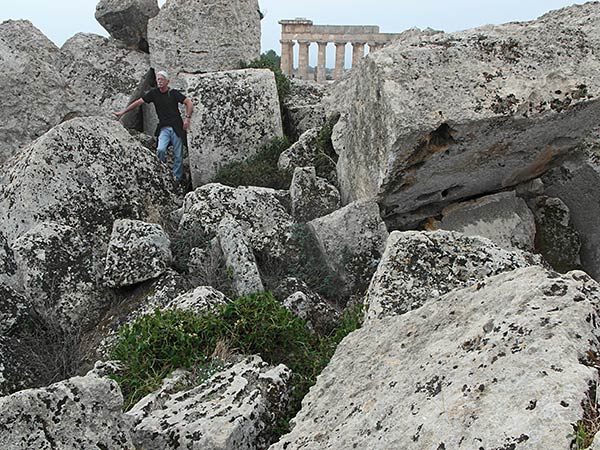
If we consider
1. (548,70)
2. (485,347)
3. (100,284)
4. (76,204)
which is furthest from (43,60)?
(485,347)

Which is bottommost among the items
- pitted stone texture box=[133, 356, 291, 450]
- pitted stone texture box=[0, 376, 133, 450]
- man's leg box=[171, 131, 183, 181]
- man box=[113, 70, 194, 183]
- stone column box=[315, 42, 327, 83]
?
pitted stone texture box=[133, 356, 291, 450]

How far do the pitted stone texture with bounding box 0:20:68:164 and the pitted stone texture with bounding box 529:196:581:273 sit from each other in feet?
19.7

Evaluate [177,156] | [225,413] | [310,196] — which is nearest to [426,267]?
[225,413]

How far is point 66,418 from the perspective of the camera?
2.97 meters

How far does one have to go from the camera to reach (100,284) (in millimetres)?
5707

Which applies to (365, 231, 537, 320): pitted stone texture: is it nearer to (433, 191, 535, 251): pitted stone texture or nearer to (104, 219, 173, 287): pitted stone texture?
(433, 191, 535, 251): pitted stone texture

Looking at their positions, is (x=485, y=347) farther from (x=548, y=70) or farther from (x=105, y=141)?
(x=105, y=141)

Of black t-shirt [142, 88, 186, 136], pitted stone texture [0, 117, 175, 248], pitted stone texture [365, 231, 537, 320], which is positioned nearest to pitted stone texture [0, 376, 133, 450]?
pitted stone texture [365, 231, 537, 320]

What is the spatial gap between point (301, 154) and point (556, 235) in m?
2.70

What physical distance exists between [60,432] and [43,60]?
24.4 ft

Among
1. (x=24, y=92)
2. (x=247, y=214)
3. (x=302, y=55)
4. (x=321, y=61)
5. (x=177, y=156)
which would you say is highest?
(x=302, y=55)

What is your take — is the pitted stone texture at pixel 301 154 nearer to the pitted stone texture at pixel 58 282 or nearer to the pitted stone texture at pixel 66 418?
the pitted stone texture at pixel 58 282

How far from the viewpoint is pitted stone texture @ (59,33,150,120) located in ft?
33.3

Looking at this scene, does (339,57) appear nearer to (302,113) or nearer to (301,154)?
(302,113)
